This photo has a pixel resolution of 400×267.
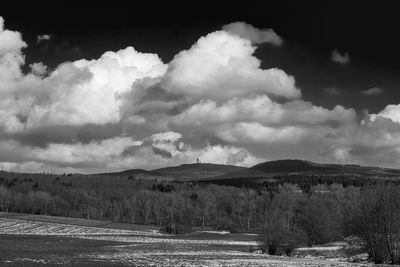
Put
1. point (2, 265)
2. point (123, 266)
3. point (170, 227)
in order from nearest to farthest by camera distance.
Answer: point (2, 265)
point (123, 266)
point (170, 227)

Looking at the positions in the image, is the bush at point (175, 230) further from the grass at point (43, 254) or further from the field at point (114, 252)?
the grass at point (43, 254)

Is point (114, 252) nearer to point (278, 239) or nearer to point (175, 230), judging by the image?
point (278, 239)

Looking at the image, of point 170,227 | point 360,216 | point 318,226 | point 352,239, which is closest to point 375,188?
point 360,216

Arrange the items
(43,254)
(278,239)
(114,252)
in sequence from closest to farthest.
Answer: (43,254)
(114,252)
(278,239)

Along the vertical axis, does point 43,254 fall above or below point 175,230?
above

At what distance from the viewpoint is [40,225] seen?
153500mm

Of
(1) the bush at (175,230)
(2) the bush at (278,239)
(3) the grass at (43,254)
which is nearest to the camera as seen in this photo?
(3) the grass at (43,254)

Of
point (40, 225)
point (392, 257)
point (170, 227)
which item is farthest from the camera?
point (170, 227)

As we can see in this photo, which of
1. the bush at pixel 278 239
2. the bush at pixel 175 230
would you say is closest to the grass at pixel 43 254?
the bush at pixel 278 239

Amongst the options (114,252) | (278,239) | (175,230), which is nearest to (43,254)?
(114,252)

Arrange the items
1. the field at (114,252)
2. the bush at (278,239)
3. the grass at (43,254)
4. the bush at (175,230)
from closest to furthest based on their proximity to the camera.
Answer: the grass at (43,254) → the field at (114,252) → the bush at (278,239) → the bush at (175,230)

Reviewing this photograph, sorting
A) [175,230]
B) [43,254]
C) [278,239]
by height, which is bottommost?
[175,230]

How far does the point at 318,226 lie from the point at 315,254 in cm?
3100

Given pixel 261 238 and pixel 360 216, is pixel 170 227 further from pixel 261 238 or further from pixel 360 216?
pixel 360 216
